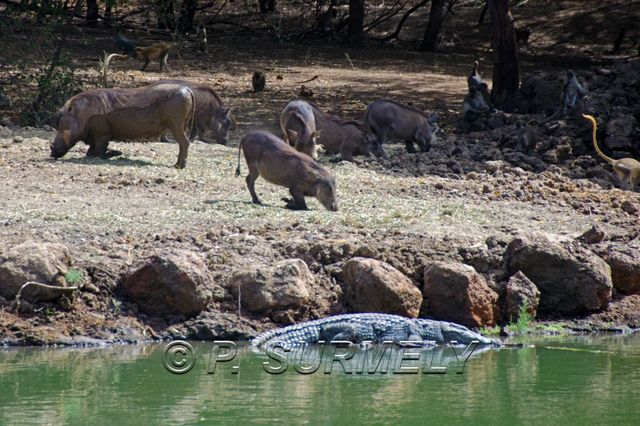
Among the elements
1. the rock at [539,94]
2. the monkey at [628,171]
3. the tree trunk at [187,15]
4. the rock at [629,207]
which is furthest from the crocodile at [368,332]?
the tree trunk at [187,15]

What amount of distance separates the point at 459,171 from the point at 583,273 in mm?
4461

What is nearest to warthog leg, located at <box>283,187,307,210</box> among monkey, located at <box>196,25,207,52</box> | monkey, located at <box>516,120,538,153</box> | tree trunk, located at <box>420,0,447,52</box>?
monkey, located at <box>516,120,538,153</box>

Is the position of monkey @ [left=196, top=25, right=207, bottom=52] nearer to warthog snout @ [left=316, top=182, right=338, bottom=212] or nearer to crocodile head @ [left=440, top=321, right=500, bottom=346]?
warthog snout @ [left=316, top=182, right=338, bottom=212]

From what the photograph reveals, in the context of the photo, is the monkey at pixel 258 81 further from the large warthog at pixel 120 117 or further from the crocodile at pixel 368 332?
the crocodile at pixel 368 332

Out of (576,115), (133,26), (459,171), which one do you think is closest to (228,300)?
(459,171)

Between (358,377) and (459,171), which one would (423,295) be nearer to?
(358,377)

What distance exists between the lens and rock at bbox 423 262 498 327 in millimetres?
10336

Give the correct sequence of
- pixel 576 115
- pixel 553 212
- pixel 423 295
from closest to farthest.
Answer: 1. pixel 423 295
2. pixel 553 212
3. pixel 576 115

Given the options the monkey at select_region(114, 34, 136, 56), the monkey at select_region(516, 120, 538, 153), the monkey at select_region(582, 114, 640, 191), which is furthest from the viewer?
the monkey at select_region(114, 34, 136, 56)

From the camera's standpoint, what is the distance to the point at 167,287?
984 cm

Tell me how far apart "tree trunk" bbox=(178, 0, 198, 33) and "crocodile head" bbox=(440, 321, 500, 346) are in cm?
1830

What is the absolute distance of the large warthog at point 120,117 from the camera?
1429 centimetres

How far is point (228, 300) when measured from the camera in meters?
10.1

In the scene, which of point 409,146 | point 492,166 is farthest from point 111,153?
point 492,166
